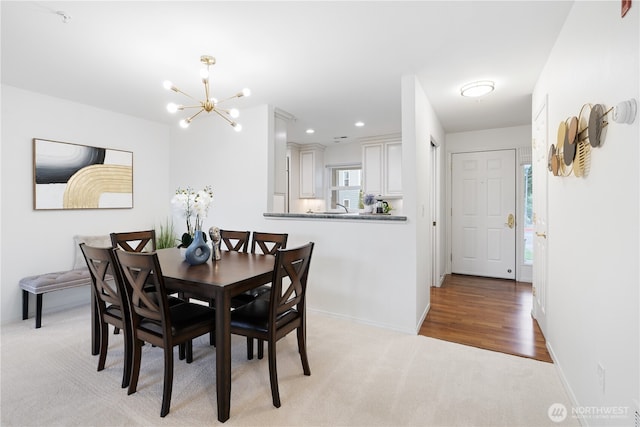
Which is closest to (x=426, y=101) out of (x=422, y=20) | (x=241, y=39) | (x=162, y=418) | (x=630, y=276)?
(x=422, y=20)

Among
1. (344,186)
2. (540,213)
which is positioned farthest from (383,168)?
(540,213)

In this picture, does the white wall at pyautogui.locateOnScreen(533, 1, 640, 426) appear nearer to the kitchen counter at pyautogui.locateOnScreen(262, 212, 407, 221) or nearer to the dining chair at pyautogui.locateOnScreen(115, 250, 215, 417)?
the kitchen counter at pyautogui.locateOnScreen(262, 212, 407, 221)

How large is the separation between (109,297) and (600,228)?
9.48ft

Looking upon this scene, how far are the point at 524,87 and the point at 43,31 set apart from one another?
13.8 feet

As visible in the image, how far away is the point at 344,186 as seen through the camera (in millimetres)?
6715

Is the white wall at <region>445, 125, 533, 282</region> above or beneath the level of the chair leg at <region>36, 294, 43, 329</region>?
above

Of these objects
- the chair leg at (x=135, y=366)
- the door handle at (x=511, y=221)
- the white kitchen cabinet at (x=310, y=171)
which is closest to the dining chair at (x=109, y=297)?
the chair leg at (x=135, y=366)

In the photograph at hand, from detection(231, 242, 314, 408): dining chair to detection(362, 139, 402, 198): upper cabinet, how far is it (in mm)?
3796

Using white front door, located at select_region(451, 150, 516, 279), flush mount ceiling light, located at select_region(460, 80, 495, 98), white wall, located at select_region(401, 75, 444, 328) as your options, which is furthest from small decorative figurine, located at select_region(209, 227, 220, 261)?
white front door, located at select_region(451, 150, 516, 279)

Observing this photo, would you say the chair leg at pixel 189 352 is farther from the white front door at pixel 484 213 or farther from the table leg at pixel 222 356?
the white front door at pixel 484 213

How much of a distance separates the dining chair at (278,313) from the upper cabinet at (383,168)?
3.80 meters

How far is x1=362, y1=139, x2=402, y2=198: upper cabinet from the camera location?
5.55 m

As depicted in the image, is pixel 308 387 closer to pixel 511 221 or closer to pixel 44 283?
pixel 44 283

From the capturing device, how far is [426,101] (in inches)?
137
